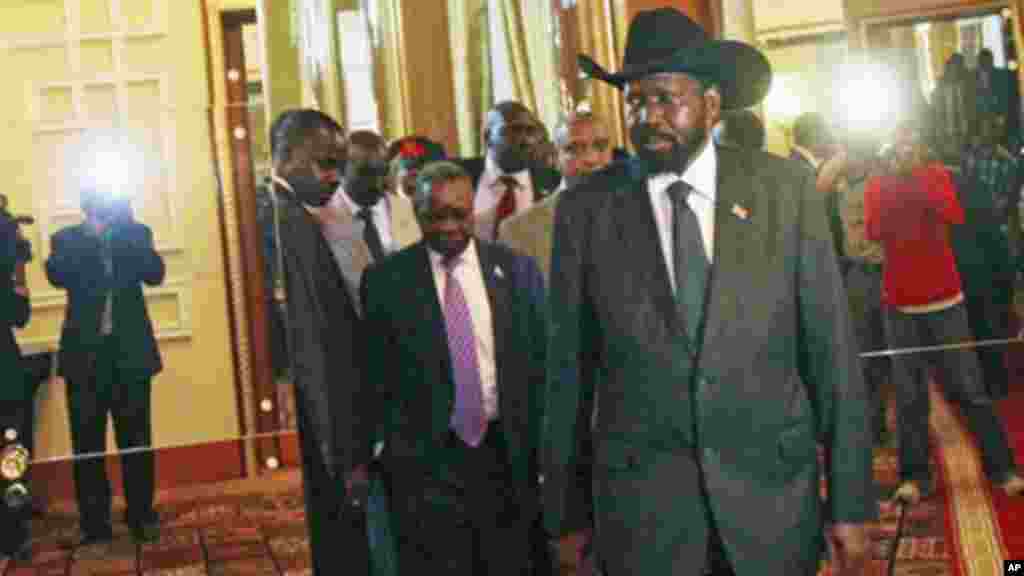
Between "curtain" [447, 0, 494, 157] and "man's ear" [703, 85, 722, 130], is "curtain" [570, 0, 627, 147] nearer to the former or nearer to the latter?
"curtain" [447, 0, 494, 157]

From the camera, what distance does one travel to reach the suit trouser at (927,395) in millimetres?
5629

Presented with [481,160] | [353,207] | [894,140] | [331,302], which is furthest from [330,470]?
[894,140]

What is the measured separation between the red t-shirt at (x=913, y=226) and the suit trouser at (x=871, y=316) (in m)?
0.04

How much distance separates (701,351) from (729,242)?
0.22 metres

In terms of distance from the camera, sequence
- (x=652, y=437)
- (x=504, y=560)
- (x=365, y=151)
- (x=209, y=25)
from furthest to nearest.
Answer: (x=209, y=25), (x=365, y=151), (x=504, y=560), (x=652, y=437)

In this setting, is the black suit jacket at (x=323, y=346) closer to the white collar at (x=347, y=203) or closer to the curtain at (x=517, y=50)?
the white collar at (x=347, y=203)

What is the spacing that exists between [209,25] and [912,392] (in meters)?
2.56

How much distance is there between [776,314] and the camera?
10.3ft

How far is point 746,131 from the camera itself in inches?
227

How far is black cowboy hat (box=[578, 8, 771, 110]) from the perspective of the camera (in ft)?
10.6

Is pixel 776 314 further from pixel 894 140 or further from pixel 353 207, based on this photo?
pixel 894 140

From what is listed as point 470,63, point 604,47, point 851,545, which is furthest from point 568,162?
point 851,545

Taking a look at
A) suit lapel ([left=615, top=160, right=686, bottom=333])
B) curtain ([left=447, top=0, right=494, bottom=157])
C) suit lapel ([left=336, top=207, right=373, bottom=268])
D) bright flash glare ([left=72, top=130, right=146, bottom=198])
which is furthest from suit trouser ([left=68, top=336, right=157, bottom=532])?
suit lapel ([left=615, top=160, right=686, bottom=333])

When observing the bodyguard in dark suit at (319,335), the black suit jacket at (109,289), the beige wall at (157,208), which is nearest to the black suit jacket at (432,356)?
the bodyguard in dark suit at (319,335)
